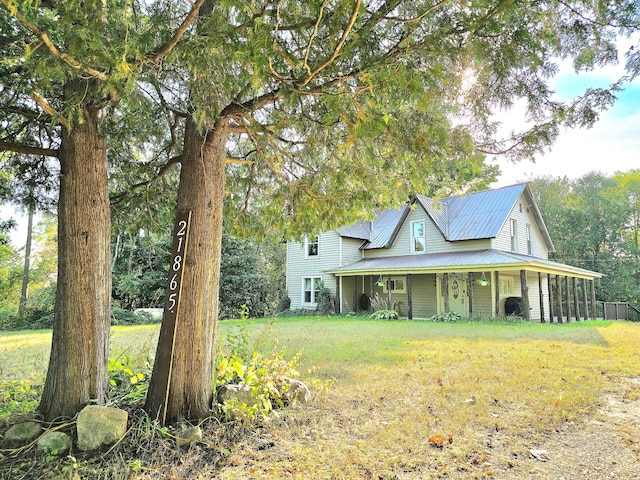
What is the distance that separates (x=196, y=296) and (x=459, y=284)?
16.9 m

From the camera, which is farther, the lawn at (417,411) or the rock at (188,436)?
the rock at (188,436)

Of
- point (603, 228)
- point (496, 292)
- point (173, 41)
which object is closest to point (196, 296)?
point (173, 41)

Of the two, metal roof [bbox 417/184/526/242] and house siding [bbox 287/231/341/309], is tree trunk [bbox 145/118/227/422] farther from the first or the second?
house siding [bbox 287/231/341/309]

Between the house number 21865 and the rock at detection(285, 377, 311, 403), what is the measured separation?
5.70 feet

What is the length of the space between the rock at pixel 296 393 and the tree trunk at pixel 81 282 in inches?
76.2

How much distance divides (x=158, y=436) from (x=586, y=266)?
118 ft

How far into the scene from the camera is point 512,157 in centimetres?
425

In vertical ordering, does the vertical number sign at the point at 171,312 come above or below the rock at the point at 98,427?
above

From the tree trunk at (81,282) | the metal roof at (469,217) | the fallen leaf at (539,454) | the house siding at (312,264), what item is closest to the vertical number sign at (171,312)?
the tree trunk at (81,282)

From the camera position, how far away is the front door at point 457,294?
61.6 feet

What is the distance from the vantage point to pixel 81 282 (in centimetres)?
396

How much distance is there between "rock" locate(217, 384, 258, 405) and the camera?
13.7 ft

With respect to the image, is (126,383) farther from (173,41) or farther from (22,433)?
(173,41)

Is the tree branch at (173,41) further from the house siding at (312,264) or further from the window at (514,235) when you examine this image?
the window at (514,235)
